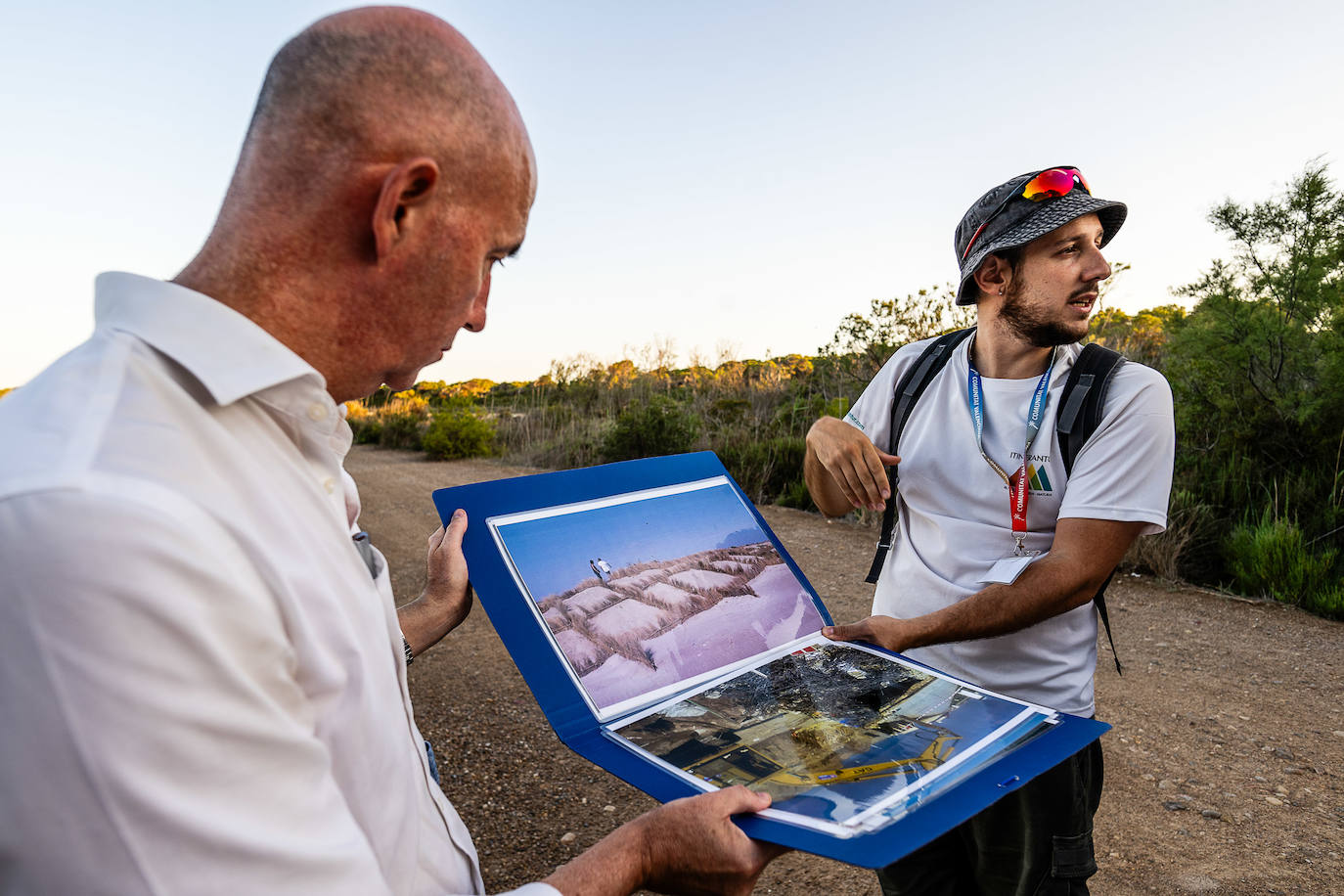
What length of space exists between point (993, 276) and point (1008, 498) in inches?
23.0

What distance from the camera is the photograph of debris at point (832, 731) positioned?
108cm

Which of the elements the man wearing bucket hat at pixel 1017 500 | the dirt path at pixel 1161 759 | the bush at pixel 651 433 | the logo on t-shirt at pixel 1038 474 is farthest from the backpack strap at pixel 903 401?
the bush at pixel 651 433

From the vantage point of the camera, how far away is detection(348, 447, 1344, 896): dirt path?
114 inches

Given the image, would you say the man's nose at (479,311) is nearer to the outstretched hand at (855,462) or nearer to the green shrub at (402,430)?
the outstretched hand at (855,462)

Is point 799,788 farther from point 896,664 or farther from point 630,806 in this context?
point 630,806

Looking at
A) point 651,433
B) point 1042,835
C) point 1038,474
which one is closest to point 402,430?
point 651,433

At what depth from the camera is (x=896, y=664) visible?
147 centimetres

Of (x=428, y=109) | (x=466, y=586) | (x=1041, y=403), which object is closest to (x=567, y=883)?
(x=466, y=586)

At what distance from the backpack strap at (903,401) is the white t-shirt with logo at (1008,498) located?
35mm

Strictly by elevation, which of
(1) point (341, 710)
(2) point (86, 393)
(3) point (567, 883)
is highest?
(2) point (86, 393)

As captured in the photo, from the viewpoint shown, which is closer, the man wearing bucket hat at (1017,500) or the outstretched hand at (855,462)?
the man wearing bucket hat at (1017,500)

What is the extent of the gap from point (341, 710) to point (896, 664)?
1.01m

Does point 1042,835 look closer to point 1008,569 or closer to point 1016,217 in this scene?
point 1008,569

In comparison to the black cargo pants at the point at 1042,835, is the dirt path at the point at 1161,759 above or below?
below
